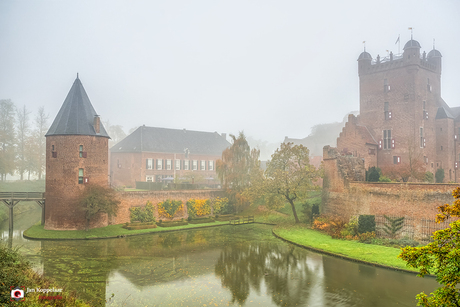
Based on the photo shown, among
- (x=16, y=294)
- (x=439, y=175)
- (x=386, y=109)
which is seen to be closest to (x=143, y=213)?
(x=16, y=294)

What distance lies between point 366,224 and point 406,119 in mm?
16862

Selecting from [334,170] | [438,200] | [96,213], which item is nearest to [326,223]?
[334,170]

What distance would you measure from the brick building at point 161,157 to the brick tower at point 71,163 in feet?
54.2

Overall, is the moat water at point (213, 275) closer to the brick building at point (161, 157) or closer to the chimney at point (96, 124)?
the chimney at point (96, 124)

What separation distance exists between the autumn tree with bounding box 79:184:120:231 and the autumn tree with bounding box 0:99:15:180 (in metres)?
25.0

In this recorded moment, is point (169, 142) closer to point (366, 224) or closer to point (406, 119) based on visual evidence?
point (406, 119)

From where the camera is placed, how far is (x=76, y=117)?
82.0 feet

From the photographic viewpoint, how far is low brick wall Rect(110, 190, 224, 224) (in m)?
27.0

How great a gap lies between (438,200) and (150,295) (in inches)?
659

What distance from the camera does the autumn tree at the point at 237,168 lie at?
3319 cm

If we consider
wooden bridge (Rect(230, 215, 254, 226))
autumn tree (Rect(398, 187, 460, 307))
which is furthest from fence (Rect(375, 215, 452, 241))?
autumn tree (Rect(398, 187, 460, 307))

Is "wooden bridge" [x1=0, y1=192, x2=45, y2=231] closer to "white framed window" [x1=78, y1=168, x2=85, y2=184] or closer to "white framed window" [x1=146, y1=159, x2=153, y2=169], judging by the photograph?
"white framed window" [x1=78, y1=168, x2=85, y2=184]

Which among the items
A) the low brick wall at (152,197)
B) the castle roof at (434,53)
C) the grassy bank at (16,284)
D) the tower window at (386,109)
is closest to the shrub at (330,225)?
the low brick wall at (152,197)

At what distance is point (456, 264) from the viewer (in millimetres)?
5773
